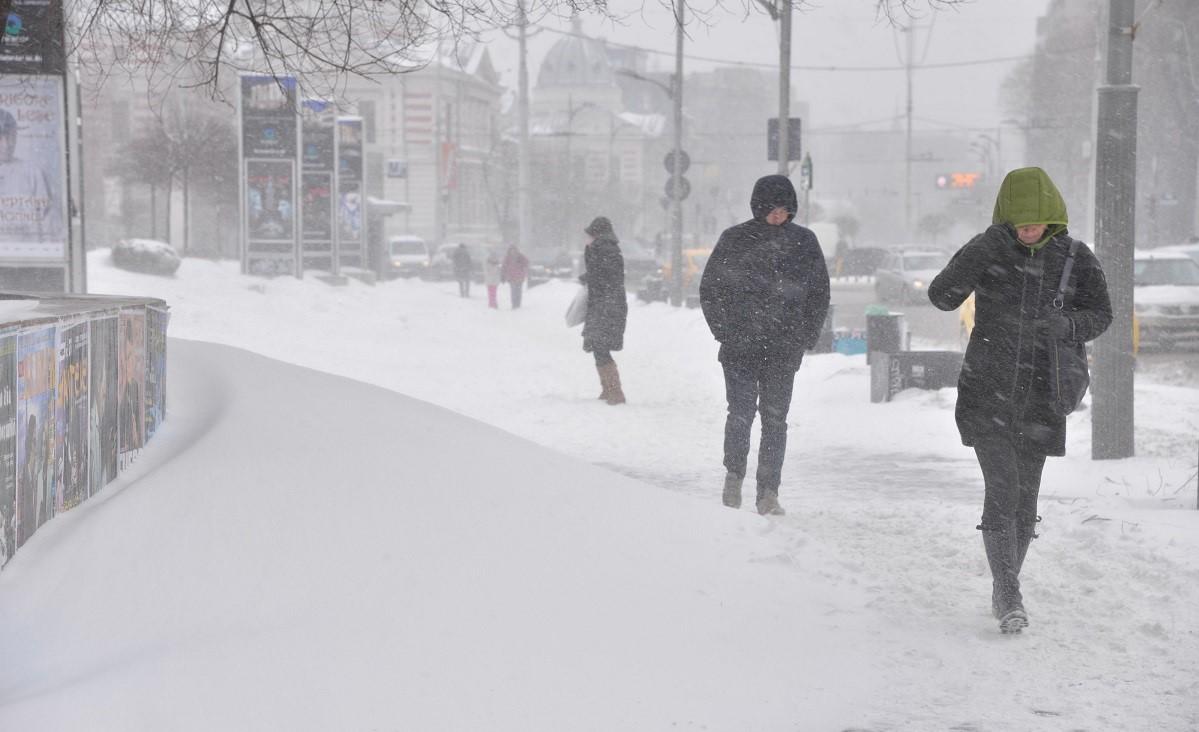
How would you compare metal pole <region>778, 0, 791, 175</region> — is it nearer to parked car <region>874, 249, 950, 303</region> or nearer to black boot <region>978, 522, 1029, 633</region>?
parked car <region>874, 249, 950, 303</region>

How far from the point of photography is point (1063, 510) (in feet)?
24.9

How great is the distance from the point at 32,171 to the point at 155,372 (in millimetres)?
6194

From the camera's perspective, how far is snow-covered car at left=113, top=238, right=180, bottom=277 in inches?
1118

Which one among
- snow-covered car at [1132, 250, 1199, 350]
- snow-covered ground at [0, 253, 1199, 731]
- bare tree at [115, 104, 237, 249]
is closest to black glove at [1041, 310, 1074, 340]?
snow-covered ground at [0, 253, 1199, 731]

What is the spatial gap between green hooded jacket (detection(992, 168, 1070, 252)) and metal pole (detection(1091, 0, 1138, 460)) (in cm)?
388

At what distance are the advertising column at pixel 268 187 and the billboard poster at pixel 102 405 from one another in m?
26.9

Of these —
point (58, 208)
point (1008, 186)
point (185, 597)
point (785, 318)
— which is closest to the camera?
point (185, 597)

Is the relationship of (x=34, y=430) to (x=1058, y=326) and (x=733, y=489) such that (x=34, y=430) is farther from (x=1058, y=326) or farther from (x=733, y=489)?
(x=733, y=489)

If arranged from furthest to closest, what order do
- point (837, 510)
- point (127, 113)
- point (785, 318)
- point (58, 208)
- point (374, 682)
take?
point (127, 113) < point (58, 208) < point (837, 510) < point (785, 318) < point (374, 682)

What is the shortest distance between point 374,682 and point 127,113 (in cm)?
7332

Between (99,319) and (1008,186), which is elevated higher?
(1008,186)

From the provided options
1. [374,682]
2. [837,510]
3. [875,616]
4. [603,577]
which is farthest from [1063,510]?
[374,682]

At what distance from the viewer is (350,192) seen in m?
41.1

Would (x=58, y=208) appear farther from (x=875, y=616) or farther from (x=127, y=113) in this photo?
(x=127, y=113)
